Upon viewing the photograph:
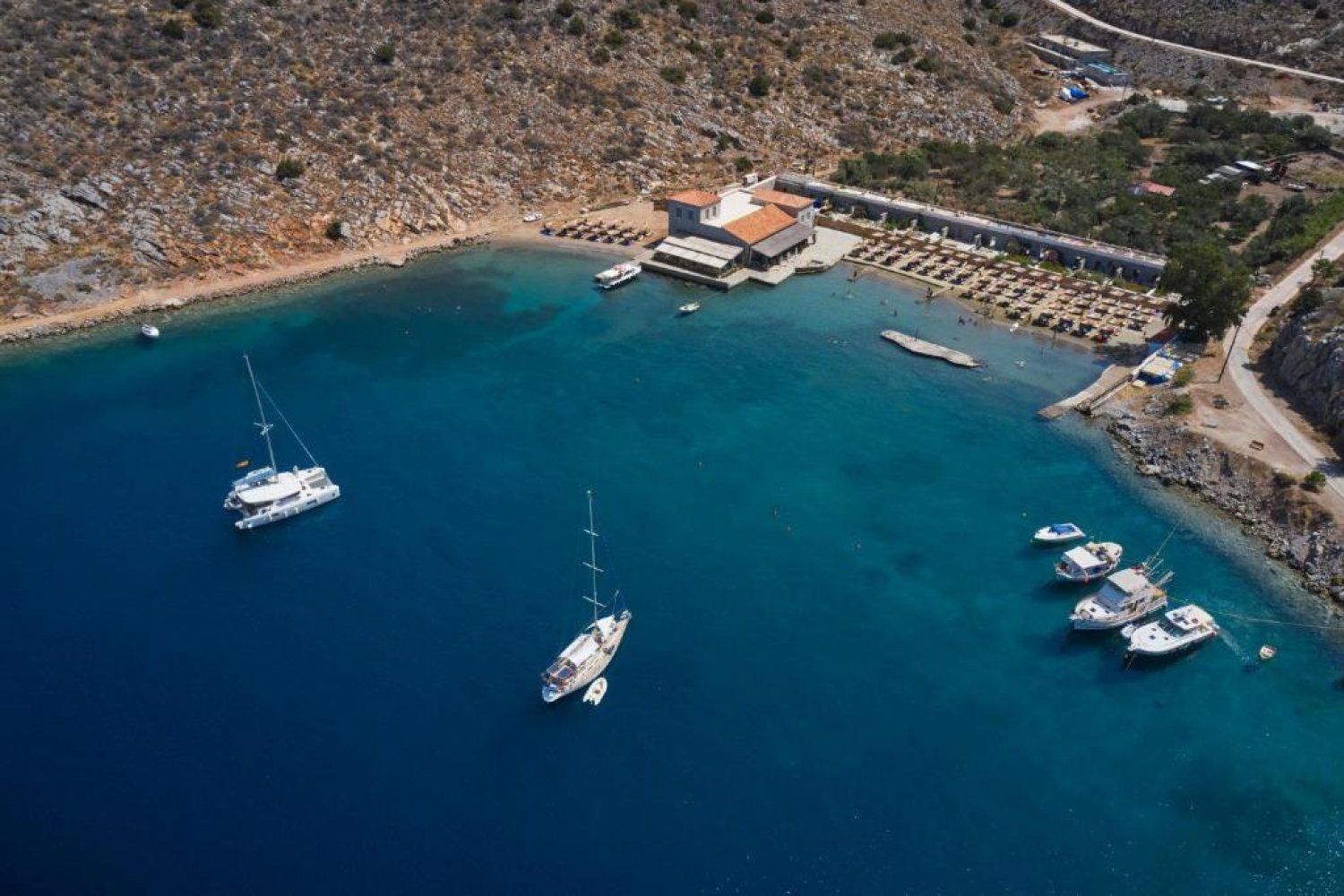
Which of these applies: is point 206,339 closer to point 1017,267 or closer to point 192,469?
point 192,469

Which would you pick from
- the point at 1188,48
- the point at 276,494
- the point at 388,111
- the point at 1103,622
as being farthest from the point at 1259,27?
the point at 276,494

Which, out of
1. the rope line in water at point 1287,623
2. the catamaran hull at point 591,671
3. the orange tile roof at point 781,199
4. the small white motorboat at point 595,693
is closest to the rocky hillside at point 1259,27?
the orange tile roof at point 781,199

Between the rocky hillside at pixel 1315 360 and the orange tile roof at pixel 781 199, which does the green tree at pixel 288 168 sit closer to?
the orange tile roof at pixel 781 199

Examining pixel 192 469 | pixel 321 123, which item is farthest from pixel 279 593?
pixel 321 123

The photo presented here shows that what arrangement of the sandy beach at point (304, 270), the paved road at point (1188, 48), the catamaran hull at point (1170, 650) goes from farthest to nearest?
the paved road at point (1188, 48), the sandy beach at point (304, 270), the catamaran hull at point (1170, 650)

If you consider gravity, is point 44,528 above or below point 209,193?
below

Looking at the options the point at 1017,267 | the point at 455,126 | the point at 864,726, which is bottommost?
the point at 864,726
